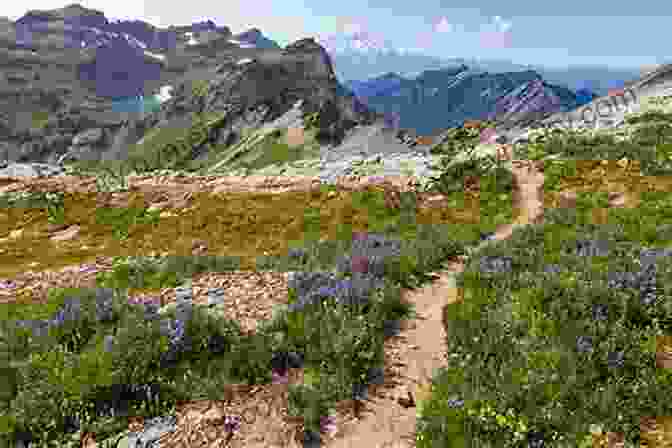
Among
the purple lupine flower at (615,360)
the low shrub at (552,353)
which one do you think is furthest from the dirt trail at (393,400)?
the purple lupine flower at (615,360)

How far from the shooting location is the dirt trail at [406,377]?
613 centimetres

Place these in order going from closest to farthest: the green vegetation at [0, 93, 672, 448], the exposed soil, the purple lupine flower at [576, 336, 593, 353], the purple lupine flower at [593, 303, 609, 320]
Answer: the green vegetation at [0, 93, 672, 448], the exposed soil, the purple lupine flower at [576, 336, 593, 353], the purple lupine flower at [593, 303, 609, 320]

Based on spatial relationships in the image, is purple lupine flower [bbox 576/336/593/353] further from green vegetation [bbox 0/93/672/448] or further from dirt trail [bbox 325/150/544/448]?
dirt trail [bbox 325/150/544/448]

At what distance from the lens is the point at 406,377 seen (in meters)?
7.32

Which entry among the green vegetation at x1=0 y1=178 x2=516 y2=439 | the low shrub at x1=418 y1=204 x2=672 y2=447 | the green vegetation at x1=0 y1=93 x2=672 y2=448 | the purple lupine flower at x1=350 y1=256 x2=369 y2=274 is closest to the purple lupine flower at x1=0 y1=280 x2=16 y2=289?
the green vegetation at x1=0 y1=178 x2=516 y2=439

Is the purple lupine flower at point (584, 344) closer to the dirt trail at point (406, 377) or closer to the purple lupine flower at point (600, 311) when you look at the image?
the purple lupine flower at point (600, 311)

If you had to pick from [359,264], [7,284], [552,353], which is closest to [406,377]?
[552,353]

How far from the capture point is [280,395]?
6.70m

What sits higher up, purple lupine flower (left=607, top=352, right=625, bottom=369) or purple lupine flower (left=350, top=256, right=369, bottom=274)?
purple lupine flower (left=350, top=256, right=369, bottom=274)

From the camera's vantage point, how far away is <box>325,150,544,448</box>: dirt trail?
6.13m

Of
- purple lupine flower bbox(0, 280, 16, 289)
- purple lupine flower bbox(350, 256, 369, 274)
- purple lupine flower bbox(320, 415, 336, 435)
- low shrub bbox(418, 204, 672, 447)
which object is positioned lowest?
purple lupine flower bbox(0, 280, 16, 289)

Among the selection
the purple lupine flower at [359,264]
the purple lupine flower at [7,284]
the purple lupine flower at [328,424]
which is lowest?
the purple lupine flower at [7,284]

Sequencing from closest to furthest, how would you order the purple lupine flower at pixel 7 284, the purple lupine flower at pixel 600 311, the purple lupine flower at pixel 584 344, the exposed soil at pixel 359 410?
the exposed soil at pixel 359 410, the purple lupine flower at pixel 584 344, the purple lupine flower at pixel 600 311, the purple lupine flower at pixel 7 284

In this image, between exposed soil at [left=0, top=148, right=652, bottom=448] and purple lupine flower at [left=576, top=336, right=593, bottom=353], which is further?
purple lupine flower at [left=576, top=336, right=593, bottom=353]
